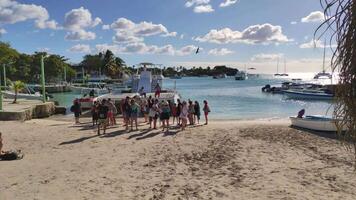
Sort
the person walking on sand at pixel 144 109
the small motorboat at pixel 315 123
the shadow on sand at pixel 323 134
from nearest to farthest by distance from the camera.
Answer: the shadow on sand at pixel 323 134 → the small motorboat at pixel 315 123 → the person walking on sand at pixel 144 109

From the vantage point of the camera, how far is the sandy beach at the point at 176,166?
10.6 m

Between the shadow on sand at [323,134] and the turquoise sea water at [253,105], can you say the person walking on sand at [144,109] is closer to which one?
the shadow on sand at [323,134]

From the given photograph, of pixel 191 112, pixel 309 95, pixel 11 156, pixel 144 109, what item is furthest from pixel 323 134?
pixel 309 95

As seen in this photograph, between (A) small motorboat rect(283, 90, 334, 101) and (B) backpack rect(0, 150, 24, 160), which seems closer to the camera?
(B) backpack rect(0, 150, 24, 160)

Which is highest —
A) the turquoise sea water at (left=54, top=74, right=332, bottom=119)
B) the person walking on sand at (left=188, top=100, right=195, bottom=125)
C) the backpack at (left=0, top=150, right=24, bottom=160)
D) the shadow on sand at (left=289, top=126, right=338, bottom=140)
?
the person walking on sand at (left=188, top=100, right=195, bottom=125)

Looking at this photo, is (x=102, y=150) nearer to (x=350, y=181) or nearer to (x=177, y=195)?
(x=177, y=195)

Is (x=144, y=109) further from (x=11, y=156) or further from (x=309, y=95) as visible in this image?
(x=309, y=95)

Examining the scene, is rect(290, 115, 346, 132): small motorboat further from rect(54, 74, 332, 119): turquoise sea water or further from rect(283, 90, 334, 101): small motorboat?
rect(283, 90, 334, 101): small motorboat

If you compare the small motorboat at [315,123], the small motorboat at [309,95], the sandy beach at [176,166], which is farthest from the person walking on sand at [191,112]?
the small motorboat at [309,95]

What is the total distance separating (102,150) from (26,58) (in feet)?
307

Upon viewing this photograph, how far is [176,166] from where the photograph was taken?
13180 millimetres

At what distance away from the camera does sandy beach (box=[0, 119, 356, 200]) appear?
10.6 metres

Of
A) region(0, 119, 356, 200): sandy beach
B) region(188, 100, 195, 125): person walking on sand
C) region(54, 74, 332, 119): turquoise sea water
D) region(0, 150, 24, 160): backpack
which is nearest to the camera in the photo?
region(0, 119, 356, 200): sandy beach

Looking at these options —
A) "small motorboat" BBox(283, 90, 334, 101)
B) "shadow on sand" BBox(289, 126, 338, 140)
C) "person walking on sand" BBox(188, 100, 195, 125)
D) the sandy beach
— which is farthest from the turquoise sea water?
"person walking on sand" BBox(188, 100, 195, 125)
